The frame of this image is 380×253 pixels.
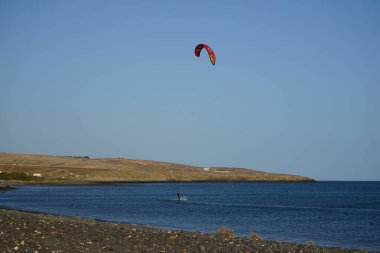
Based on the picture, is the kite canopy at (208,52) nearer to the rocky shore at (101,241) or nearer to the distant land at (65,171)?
the rocky shore at (101,241)

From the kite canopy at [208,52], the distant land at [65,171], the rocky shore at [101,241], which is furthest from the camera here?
the distant land at [65,171]

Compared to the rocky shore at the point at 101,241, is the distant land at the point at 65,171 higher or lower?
higher

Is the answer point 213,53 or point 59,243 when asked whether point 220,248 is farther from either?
point 213,53

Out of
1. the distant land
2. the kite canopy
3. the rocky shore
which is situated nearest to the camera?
the rocky shore

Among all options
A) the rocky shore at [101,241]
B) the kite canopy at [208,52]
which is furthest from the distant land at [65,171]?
the rocky shore at [101,241]

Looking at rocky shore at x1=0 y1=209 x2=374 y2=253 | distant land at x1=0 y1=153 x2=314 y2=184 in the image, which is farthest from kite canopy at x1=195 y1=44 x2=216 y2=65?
distant land at x1=0 y1=153 x2=314 y2=184

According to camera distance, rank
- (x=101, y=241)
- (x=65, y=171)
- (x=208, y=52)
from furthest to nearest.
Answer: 1. (x=65, y=171)
2. (x=208, y=52)
3. (x=101, y=241)

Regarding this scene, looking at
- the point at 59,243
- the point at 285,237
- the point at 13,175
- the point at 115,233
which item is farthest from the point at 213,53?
the point at 13,175

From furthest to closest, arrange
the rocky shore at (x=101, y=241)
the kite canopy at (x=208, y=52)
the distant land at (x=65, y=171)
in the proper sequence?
the distant land at (x=65, y=171) → the kite canopy at (x=208, y=52) → the rocky shore at (x=101, y=241)

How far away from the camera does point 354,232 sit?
37.3m

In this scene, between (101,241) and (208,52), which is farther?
(208,52)

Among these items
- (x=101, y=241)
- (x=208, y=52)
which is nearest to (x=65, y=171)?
(x=208, y=52)

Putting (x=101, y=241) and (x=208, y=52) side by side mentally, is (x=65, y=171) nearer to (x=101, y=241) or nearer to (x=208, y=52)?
(x=208, y=52)

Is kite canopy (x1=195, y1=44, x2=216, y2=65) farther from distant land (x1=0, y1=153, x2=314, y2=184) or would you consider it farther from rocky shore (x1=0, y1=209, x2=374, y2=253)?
distant land (x1=0, y1=153, x2=314, y2=184)
